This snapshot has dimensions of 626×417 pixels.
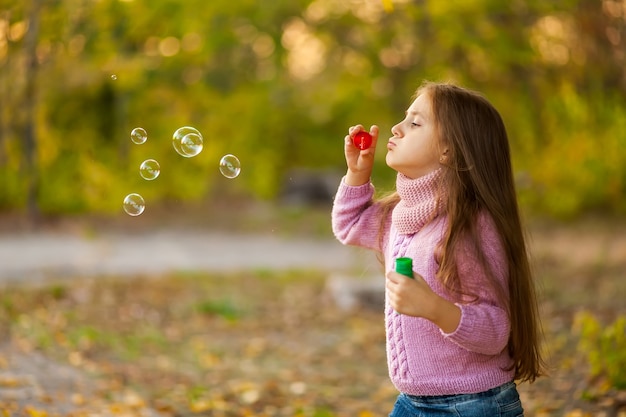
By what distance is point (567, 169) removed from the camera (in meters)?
12.1

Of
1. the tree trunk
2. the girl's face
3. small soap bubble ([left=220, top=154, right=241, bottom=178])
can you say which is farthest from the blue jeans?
the tree trunk

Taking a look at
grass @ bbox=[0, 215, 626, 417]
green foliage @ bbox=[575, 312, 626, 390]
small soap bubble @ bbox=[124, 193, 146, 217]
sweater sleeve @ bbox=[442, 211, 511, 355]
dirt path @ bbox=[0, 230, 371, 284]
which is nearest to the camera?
sweater sleeve @ bbox=[442, 211, 511, 355]

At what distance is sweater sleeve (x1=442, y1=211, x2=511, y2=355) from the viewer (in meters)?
2.31

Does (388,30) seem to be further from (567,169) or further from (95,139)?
(95,139)

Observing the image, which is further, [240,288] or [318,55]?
[318,55]

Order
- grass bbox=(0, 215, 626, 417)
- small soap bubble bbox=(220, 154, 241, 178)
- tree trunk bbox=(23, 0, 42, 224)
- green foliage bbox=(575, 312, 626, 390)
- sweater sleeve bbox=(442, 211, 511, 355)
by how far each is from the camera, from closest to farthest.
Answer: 1. sweater sleeve bbox=(442, 211, 511, 355)
2. small soap bubble bbox=(220, 154, 241, 178)
3. green foliage bbox=(575, 312, 626, 390)
4. grass bbox=(0, 215, 626, 417)
5. tree trunk bbox=(23, 0, 42, 224)

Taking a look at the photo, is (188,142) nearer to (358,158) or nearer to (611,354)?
(358,158)

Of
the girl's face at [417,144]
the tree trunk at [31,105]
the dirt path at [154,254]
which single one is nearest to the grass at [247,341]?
the dirt path at [154,254]

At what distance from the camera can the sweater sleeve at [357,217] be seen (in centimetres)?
280

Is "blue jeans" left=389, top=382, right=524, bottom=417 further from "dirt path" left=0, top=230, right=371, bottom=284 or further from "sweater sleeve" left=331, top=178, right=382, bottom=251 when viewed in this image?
"dirt path" left=0, top=230, right=371, bottom=284

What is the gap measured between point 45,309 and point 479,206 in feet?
17.8

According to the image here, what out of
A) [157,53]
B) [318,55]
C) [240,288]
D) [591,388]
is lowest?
[591,388]

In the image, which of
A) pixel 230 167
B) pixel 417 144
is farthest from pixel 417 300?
pixel 230 167

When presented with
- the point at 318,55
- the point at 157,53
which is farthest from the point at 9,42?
the point at 318,55
